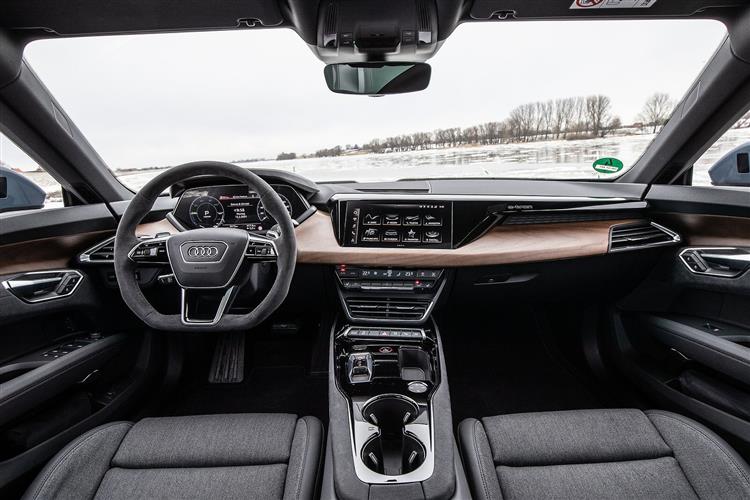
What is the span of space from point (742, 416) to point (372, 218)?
1.66 m

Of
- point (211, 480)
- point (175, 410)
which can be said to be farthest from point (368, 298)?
point (175, 410)

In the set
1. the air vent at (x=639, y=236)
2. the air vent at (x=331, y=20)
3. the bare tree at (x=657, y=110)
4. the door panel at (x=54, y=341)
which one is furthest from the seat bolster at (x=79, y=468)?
the bare tree at (x=657, y=110)

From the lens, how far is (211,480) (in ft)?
4.29

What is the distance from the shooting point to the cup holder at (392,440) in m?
1.34

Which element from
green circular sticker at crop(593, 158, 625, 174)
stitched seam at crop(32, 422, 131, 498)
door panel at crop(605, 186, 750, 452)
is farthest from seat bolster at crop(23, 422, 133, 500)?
green circular sticker at crop(593, 158, 625, 174)

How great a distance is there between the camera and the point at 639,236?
2012 mm

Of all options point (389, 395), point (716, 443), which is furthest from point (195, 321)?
point (716, 443)

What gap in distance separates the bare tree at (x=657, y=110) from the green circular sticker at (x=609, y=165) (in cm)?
22

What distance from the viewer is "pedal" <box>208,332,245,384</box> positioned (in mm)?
2599

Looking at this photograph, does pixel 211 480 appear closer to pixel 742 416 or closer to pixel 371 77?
pixel 371 77

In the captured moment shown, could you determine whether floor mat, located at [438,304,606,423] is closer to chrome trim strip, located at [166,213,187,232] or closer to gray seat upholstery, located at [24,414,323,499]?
gray seat upholstery, located at [24,414,323,499]

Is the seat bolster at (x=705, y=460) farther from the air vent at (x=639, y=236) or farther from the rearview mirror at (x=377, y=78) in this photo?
the rearview mirror at (x=377, y=78)

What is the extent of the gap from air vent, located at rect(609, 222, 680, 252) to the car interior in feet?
0.04

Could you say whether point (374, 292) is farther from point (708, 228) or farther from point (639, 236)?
point (708, 228)
